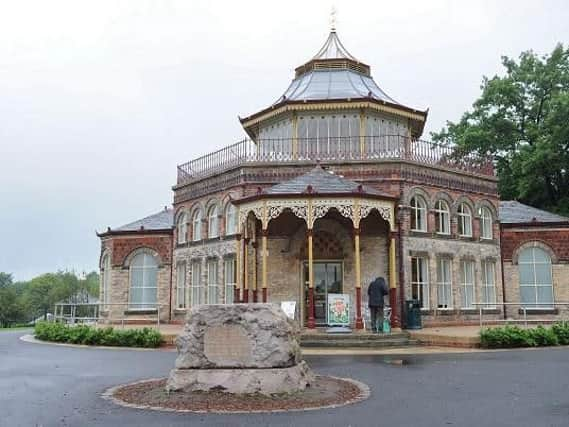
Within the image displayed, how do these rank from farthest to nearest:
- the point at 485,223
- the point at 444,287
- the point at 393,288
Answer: the point at 485,223 → the point at 444,287 → the point at 393,288

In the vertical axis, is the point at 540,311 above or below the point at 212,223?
below

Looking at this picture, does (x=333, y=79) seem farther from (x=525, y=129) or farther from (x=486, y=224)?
(x=525, y=129)

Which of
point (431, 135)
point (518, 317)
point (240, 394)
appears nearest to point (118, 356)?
point (240, 394)

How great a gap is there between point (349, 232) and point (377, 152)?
343cm

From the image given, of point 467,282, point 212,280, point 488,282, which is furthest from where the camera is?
point 488,282

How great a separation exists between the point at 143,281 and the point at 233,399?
61.5 ft

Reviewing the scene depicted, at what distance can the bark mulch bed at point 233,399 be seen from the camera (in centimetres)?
771

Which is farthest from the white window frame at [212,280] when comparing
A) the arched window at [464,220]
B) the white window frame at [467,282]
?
the arched window at [464,220]

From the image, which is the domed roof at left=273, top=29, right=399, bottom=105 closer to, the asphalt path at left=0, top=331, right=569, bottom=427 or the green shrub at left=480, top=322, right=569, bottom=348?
the green shrub at left=480, top=322, right=569, bottom=348

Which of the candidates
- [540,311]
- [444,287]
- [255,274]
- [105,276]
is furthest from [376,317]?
[105,276]

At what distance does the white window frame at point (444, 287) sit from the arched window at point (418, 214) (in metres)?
1.47

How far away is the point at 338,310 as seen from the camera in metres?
18.5

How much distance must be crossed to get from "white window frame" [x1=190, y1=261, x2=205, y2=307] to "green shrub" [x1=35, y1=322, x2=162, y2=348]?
569cm

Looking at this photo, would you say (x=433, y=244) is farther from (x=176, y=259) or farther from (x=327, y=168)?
(x=176, y=259)
